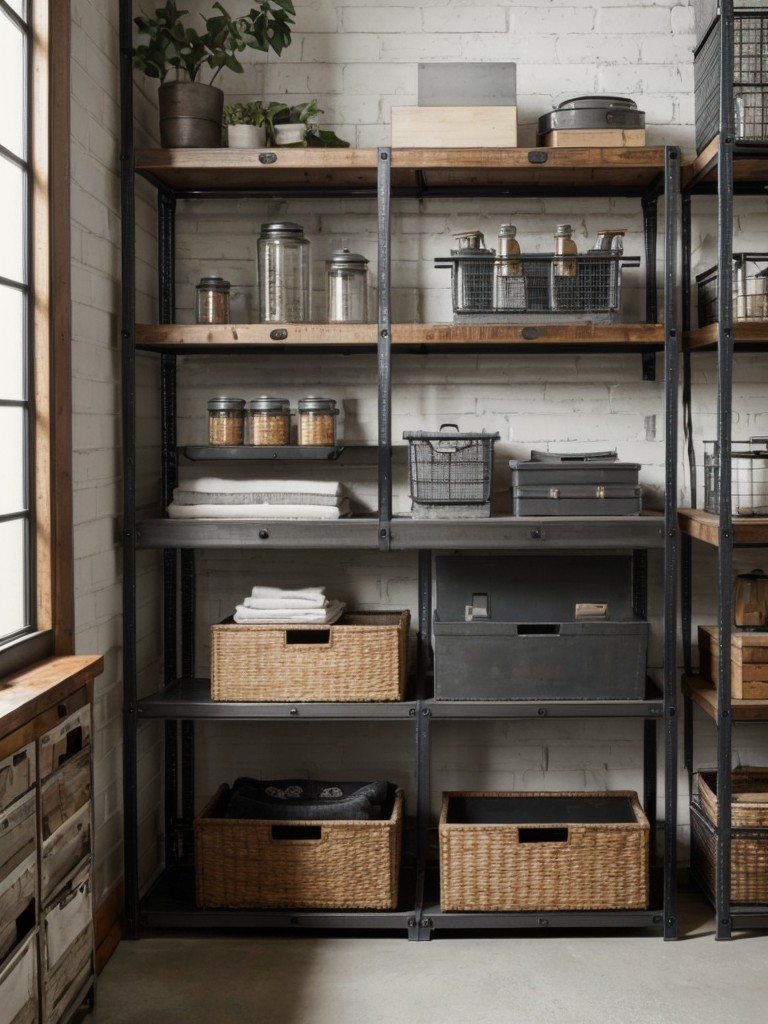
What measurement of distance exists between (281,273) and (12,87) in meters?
0.96

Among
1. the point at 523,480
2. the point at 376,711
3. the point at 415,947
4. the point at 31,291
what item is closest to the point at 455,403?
the point at 523,480

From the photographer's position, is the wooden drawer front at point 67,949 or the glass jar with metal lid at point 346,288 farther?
the glass jar with metal lid at point 346,288

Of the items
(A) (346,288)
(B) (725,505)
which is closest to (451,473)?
(A) (346,288)

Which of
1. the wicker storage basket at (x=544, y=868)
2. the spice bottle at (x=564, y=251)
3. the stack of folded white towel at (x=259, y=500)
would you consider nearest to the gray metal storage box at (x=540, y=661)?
the wicker storage basket at (x=544, y=868)

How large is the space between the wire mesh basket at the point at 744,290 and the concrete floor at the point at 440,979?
1.87 m

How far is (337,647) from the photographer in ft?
10.8

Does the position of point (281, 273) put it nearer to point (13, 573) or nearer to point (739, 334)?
point (13, 573)

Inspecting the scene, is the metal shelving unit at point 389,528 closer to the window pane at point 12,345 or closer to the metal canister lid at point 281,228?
the metal canister lid at point 281,228

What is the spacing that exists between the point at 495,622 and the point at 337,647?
0.49m

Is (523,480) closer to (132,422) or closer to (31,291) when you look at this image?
(132,422)

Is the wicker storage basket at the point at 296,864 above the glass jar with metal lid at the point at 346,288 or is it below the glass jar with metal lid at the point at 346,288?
below

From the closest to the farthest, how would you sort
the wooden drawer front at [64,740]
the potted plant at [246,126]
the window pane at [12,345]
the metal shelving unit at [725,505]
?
the wooden drawer front at [64,740]
the window pane at [12,345]
the metal shelving unit at [725,505]
the potted plant at [246,126]

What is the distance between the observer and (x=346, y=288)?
3.40 m

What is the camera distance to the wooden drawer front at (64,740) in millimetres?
2430
